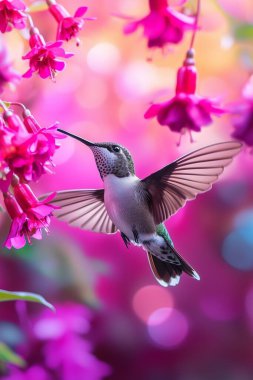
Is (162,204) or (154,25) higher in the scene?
(154,25)

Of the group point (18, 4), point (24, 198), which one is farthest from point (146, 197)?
point (18, 4)

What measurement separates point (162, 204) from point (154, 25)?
6.7 inches

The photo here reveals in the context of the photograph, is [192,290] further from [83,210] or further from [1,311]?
[83,210]

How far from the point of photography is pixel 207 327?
134 cm

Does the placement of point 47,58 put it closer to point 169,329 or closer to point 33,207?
point 33,207

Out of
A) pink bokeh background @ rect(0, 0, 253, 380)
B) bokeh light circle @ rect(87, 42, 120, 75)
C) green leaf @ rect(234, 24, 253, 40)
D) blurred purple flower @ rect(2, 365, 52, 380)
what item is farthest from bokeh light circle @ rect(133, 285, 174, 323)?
green leaf @ rect(234, 24, 253, 40)

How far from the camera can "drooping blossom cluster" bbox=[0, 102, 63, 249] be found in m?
0.50

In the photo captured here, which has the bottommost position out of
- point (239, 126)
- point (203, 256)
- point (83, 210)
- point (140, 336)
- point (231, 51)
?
point (140, 336)

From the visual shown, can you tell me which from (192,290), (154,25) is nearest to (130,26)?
(154,25)

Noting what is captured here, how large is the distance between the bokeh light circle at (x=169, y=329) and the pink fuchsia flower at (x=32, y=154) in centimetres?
85

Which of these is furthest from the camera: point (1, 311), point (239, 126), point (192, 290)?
point (192, 290)

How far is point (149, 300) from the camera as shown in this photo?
136cm

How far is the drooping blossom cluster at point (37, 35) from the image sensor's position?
1.73ft

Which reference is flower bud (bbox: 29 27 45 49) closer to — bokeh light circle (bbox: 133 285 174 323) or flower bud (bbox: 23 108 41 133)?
flower bud (bbox: 23 108 41 133)
